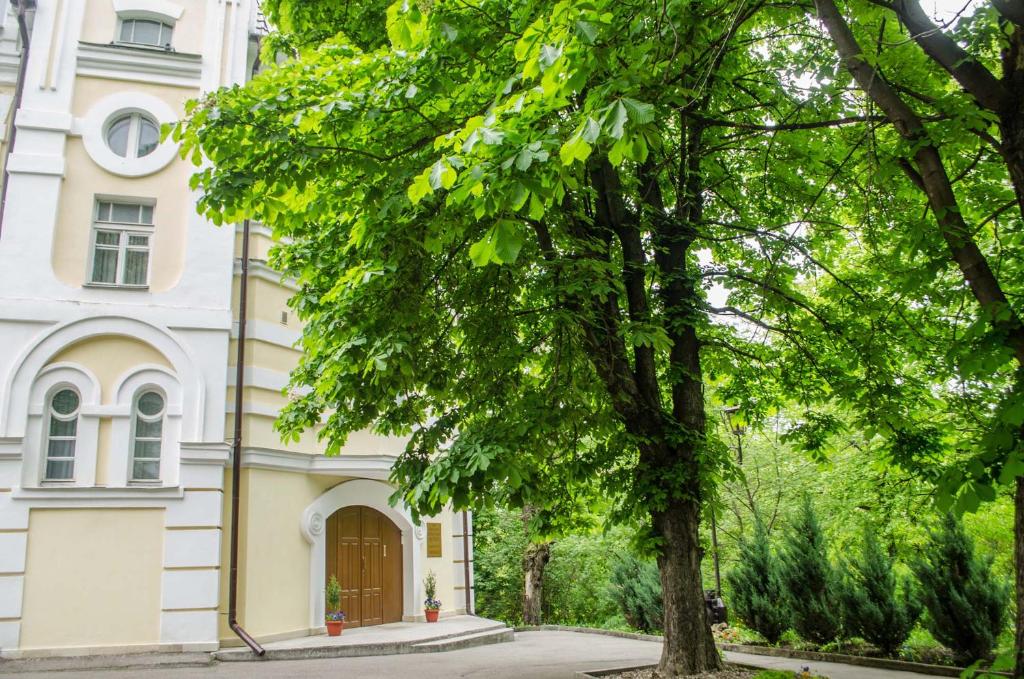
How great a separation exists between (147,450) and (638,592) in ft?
36.9

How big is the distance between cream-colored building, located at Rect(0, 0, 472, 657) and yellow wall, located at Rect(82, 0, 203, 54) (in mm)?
32

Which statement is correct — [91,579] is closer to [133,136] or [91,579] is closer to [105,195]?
[105,195]

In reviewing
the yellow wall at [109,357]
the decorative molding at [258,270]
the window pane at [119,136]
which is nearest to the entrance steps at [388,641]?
the yellow wall at [109,357]

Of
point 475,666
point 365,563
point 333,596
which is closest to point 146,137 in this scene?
point 333,596

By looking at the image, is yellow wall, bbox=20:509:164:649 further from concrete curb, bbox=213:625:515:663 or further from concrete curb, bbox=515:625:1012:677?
concrete curb, bbox=515:625:1012:677

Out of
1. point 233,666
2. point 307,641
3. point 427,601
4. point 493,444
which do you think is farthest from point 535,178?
point 427,601

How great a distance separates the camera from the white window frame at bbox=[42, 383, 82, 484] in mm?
12164

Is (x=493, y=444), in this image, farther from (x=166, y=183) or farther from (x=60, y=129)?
(x=60, y=129)

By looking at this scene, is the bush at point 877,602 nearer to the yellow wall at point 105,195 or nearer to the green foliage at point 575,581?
the green foliage at point 575,581

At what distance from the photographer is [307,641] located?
A: 44.3ft

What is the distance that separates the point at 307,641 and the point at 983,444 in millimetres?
12071

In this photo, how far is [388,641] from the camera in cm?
1359

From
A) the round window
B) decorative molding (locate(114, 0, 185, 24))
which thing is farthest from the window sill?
decorative molding (locate(114, 0, 185, 24))

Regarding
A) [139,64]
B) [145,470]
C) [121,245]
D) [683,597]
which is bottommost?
[683,597]
